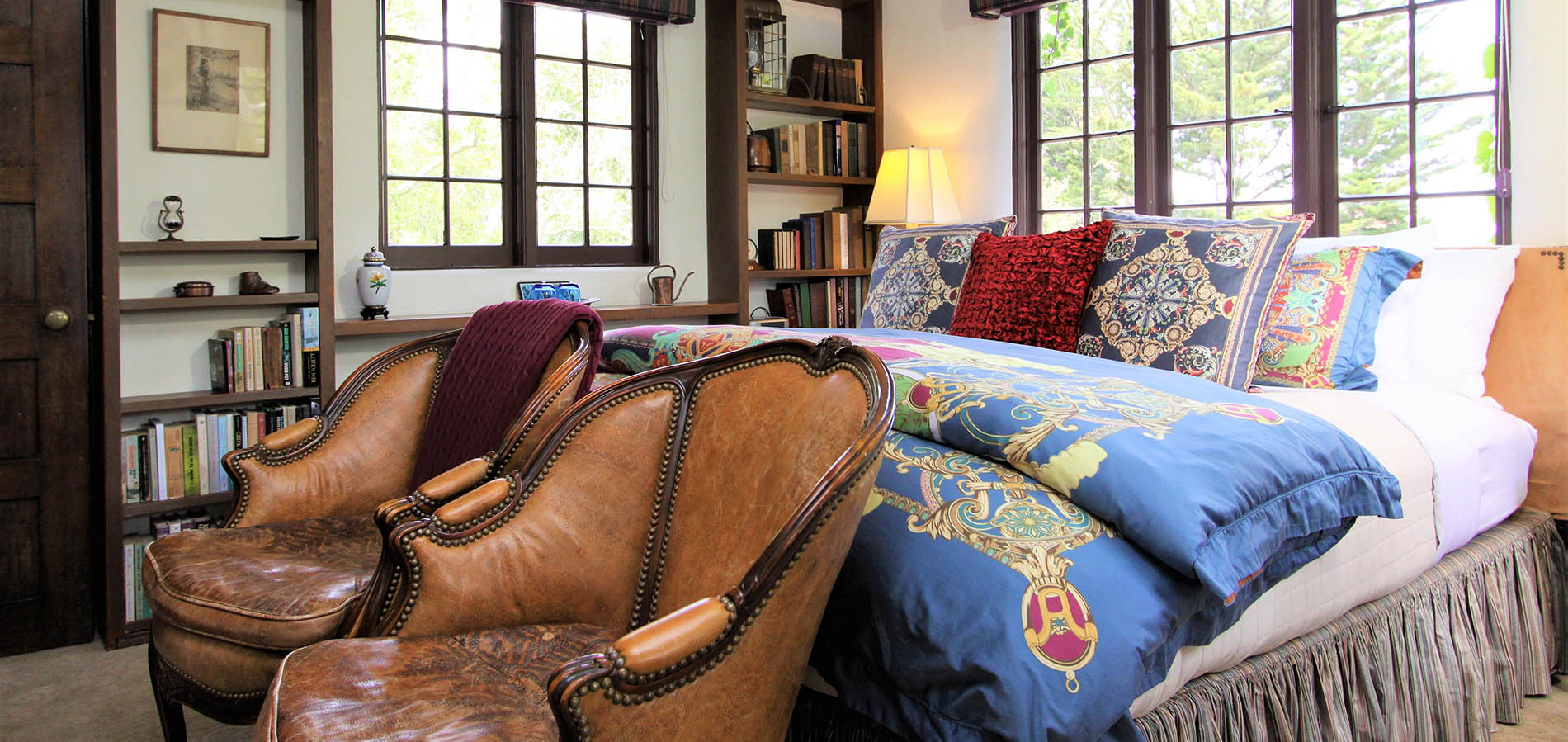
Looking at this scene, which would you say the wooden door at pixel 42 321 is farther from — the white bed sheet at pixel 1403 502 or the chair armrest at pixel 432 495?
the white bed sheet at pixel 1403 502

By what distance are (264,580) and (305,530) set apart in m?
0.34

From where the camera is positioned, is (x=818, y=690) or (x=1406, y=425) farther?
(x=1406, y=425)

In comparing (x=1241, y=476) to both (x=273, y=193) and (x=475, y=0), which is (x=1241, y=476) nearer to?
(x=273, y=193)

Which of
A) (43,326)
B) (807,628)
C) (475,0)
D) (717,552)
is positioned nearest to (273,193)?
(43,326)

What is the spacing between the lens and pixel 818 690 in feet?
5.32

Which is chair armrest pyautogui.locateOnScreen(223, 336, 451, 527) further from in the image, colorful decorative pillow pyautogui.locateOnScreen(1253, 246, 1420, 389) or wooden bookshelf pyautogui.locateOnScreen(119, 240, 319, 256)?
colorful decorative pillow pyautogui.locateOnScreen(1253, 246, 1420, 389)

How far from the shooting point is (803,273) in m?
4.81

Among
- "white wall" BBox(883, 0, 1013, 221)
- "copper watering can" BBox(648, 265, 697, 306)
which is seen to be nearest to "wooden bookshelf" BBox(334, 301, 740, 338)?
"copper watering can" BBox(648, 265, 697, 306)

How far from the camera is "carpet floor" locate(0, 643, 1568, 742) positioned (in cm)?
250

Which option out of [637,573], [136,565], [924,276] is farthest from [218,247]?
[637,573]

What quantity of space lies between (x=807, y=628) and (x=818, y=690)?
0.38m

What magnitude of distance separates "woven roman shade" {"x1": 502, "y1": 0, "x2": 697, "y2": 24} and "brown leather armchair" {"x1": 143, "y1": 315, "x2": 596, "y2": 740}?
6.72 feet

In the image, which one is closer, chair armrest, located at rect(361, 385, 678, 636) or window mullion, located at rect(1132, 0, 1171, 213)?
chair armrest, located at rect(361, 385, 678, 636)

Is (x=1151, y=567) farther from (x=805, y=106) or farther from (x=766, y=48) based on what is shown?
(x=766, y=48)
